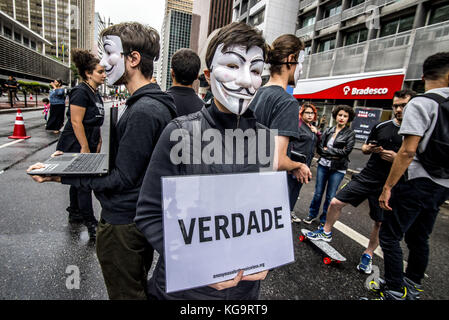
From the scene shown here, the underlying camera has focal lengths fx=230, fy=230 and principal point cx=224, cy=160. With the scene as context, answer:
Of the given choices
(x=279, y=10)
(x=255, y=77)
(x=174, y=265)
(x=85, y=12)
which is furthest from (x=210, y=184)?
(x=85, y=12)

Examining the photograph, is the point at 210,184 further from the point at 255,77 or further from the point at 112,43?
the point at 112,43

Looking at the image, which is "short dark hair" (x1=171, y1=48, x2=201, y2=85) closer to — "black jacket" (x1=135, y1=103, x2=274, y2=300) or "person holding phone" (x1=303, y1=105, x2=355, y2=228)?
"black jacket" (x1=135, y1=103, x2=274, y2=300)

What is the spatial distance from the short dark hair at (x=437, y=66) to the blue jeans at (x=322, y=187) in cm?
187

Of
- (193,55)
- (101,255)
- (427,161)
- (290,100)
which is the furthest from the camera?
(193,55)

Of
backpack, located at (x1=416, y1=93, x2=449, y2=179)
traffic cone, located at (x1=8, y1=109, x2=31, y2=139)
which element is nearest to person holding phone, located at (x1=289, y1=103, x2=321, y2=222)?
backpack, located at (x1=416, y1=93, x2=449, y2=179)

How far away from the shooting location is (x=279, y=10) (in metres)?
26.2

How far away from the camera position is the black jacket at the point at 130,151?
47.9 inches

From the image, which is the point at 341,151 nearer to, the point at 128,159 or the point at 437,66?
the point at 437,66

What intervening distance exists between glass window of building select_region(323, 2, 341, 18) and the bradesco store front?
669cm

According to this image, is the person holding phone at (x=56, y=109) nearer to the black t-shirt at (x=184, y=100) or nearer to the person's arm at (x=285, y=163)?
the black t-shirt at (x=184, y=100)

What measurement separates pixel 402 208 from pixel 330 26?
23775 millimetres

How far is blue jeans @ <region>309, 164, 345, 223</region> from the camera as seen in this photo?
3.64m
